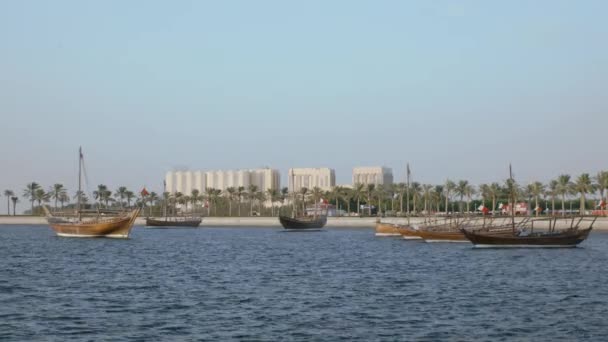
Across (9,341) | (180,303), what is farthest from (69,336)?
(180,303)

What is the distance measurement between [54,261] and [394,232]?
7661 centimetres

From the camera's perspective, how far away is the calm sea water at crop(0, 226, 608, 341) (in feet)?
116

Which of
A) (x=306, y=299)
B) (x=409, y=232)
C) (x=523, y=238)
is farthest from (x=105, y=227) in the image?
(x=306, y=299)

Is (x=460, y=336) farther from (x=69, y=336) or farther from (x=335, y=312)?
(x=69, y=336)

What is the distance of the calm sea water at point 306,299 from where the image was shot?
116 ft

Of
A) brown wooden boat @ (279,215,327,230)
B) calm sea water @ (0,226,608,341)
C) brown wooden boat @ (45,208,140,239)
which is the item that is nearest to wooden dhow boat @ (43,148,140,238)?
brown wooden boat @ (45,208,140,239)

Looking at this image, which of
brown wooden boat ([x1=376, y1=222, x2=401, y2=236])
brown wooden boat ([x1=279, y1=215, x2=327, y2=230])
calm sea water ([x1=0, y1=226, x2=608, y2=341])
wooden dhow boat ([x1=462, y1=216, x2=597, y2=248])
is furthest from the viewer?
brown wooden boat ([x1=279, y1=215, x2=327, y2=230])

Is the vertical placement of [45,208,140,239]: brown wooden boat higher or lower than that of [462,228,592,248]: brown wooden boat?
higher

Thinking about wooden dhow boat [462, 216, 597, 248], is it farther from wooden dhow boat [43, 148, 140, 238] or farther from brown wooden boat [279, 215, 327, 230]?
brown wooden boat [279, 215, 327, 230]

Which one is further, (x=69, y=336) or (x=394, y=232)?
(x=394, y=232)

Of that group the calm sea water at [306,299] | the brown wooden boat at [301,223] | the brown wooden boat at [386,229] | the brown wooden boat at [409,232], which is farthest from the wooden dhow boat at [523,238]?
the brown wooden boat at [301,223]

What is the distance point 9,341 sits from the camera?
3288cm

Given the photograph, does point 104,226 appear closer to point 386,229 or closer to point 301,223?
point 386,229

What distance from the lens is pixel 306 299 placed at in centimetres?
4681
